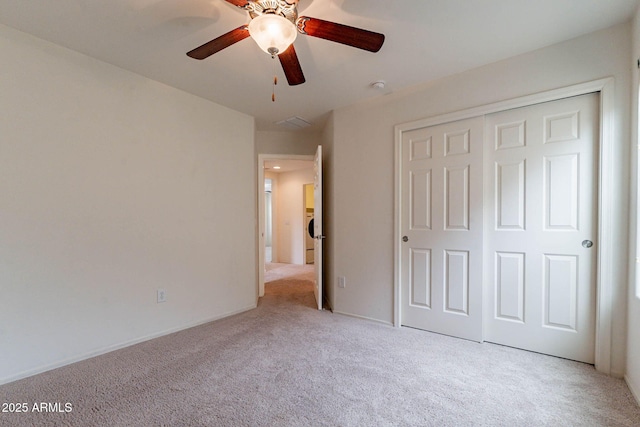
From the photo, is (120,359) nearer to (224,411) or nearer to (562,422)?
(224,411)

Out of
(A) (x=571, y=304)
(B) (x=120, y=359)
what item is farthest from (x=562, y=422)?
(B) (x=120, y=359)

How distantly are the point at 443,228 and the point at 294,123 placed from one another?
7.76 feet

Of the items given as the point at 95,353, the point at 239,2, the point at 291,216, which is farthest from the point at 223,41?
the point at 291,216

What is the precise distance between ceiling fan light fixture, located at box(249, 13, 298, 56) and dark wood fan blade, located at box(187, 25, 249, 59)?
0.13 m

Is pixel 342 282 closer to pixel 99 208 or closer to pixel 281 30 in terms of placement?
pixel 99 208

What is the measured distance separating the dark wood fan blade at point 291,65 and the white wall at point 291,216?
469 centimetres

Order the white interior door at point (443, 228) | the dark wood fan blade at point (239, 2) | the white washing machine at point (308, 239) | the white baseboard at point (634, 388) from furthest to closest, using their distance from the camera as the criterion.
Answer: the white washing machine at point (308, 239) → the white interior door at point (443, 228) → the white baseboard at point (634, 388) → the dark wood fan blade at point (239, 2)

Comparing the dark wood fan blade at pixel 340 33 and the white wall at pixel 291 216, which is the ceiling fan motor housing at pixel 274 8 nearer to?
the dark wood fan blade at pixel 340 33

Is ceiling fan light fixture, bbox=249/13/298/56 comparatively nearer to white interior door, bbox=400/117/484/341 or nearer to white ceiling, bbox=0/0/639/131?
white ceiling, bbox=0/0/639/131

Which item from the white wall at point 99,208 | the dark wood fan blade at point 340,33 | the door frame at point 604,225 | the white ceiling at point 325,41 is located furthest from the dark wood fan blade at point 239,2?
the door frame at point 604,225

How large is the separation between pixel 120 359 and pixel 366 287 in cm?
228

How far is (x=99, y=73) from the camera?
226cm

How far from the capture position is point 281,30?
4.44 feet

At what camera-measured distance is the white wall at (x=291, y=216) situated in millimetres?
6762
